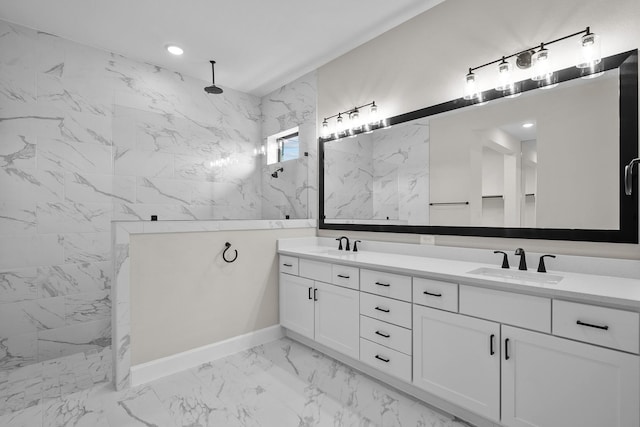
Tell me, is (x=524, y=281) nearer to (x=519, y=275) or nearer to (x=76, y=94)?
(x=519, y=275)

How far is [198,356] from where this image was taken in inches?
102

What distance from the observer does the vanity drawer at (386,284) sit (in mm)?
2049

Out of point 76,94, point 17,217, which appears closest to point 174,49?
point 76,94

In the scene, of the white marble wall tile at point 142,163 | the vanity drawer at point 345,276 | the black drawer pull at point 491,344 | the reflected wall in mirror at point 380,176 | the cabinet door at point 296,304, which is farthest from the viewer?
the white marble wall tile at point 142,163

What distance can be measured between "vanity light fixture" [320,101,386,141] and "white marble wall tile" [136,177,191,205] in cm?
163

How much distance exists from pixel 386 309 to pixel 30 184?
9.91 feet

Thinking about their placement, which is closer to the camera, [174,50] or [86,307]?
[86,307]

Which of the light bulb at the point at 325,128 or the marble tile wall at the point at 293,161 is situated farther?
the marble tile wall at the point at 293,161

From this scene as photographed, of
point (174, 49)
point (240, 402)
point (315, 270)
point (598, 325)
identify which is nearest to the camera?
point (598, 325)

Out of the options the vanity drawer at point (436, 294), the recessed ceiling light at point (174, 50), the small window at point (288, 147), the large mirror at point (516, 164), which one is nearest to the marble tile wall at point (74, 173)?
the recessed ceiling light at point (174, 50)

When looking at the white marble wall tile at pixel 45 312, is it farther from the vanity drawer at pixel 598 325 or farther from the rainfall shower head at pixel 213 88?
the vanity drawer at pixel 598 325

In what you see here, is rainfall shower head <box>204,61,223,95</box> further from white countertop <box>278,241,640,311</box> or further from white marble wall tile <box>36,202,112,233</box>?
white countertop <box>278,241,640,311</box>

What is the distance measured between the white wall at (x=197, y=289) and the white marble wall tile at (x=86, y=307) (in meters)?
1.01

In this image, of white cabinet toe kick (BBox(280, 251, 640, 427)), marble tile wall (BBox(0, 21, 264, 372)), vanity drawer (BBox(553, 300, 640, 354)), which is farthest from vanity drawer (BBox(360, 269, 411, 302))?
marble tile wall (BBox(0, 21, 264, 372))
